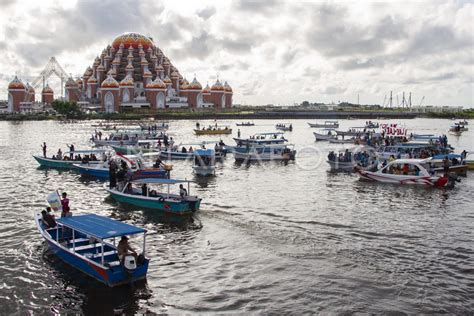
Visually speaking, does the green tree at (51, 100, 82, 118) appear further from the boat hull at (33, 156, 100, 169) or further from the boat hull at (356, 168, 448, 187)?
the boat hull at (356, 168, 448, 187)

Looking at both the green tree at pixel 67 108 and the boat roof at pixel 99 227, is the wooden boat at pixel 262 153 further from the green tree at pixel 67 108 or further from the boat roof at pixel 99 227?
the green tree at pixel 67 108

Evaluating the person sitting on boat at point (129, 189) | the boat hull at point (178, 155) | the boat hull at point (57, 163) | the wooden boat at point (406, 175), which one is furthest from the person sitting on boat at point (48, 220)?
the boat hull at point (178, 155)

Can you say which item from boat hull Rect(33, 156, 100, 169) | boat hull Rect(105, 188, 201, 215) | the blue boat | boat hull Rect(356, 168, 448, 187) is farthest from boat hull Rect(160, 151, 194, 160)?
the blue boat

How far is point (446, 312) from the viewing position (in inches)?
522

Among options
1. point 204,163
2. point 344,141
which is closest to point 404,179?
point 204,163

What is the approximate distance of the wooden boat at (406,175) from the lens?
3025 cm

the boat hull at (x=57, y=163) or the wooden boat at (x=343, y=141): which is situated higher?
the wooden boat at (x=343, y=141)

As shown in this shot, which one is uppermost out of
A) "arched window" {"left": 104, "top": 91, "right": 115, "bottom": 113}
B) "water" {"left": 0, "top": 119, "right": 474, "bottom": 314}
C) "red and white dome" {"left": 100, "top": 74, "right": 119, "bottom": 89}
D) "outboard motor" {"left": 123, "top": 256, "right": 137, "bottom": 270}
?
"red and white dome" {"left": 100, "top": 74, "right": 119, "bottom": 89}

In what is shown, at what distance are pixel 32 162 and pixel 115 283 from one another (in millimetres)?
33031

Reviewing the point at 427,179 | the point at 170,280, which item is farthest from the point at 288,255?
the point at 427,179

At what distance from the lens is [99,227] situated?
15078 millimetres

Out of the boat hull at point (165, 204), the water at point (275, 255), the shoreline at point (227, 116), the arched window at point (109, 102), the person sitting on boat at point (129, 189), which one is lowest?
the water at point (275, 255)

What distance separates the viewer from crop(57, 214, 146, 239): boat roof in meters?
14.4

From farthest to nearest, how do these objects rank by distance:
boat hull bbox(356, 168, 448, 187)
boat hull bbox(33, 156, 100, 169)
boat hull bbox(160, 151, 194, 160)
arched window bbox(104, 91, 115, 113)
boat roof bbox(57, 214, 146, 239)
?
arched window bbox(104, 91, 115, 113) < boat hull bbox(160, 151, 194, 160) < boat hull bbox(33, 156, 100, 169) < boat hull bbox(356, 168, 448, 187) < boat roof bbox(57, 214, 146, 239)
